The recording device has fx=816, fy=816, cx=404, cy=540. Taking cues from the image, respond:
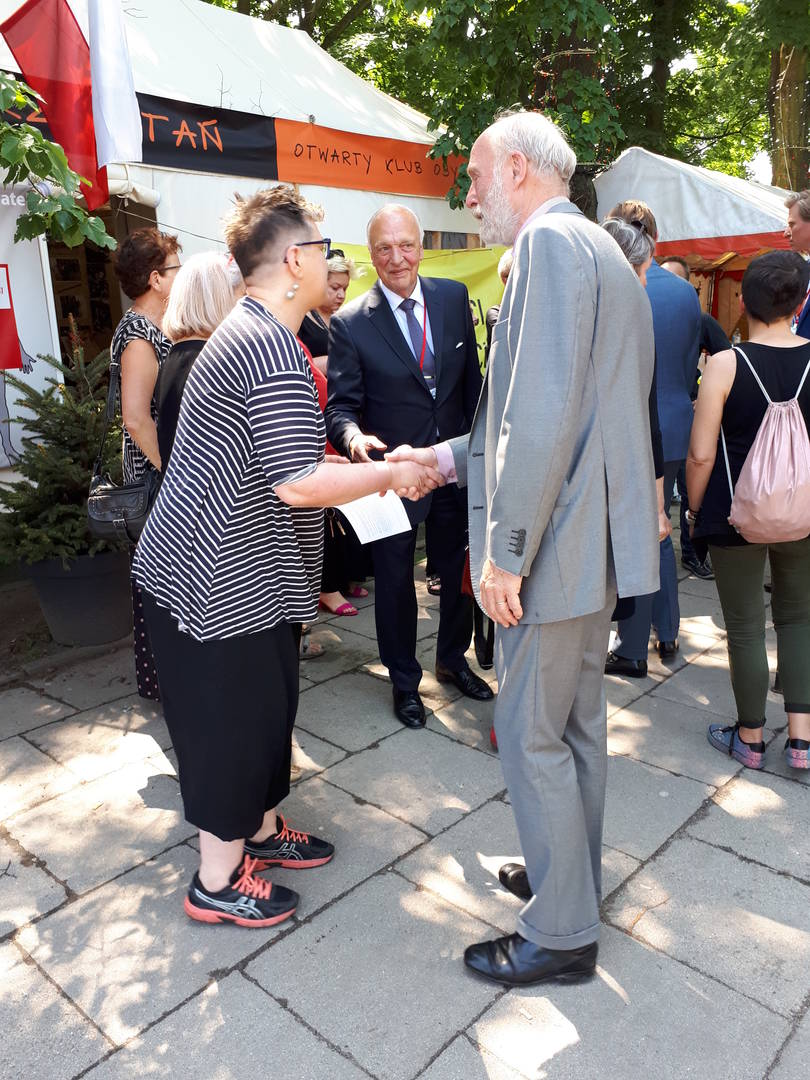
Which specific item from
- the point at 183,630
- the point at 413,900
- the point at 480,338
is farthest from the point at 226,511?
the point at 480,338

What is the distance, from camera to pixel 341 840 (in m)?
2.77

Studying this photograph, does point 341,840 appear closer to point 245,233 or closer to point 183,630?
point 183,630

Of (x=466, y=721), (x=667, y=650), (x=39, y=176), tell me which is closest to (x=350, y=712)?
(x=466, y=721)

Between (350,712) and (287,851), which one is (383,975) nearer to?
(287,851)

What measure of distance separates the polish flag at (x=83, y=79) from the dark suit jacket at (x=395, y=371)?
196cm

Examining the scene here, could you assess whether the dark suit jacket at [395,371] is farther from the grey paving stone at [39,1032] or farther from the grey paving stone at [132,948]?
the grey paving stone at [39,1032]

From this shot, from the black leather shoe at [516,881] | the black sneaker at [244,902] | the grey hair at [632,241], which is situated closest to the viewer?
the black sneaker at [244,902]

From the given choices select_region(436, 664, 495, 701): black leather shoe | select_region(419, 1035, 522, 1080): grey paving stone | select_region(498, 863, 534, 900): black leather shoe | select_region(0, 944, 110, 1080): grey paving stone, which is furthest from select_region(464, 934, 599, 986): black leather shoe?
select_region(436, 664, 495, 701): black leather shoe

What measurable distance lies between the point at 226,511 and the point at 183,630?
346 mm

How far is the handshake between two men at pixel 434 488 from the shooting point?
1.88 meters

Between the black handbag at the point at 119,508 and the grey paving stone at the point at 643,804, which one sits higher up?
the black handbag at the point at 119,508

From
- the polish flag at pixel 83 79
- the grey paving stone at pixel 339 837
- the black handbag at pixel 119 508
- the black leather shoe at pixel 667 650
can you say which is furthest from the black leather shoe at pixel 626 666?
the polish flag at pixel 83 79

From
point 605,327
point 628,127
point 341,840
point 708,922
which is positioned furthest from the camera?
point 628,127

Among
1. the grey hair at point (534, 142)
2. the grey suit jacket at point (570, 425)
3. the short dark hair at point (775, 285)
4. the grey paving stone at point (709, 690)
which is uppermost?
the grey hair at point (534, 142)
